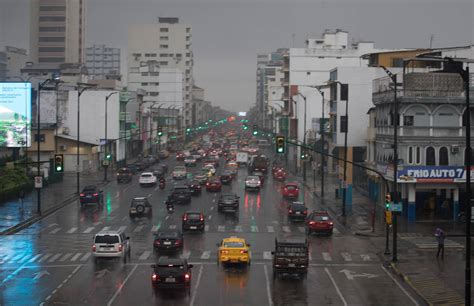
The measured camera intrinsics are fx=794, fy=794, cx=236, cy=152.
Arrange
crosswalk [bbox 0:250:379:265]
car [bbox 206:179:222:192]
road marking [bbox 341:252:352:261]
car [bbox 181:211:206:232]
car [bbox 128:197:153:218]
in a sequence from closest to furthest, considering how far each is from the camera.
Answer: crosswalk [bbox 0:250:379:265]
road marking [bbox 341:252:352:261]
car [bbox 181:211:206:232]
car [bbox 128:197:153:218]
car [bbox 206:179:222:192]

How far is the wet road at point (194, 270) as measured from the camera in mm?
30562

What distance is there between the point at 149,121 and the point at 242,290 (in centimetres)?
13293

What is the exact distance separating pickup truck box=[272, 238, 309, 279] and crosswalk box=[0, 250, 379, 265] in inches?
196

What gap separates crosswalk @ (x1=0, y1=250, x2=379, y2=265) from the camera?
39.8 m

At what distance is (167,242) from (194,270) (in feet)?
19.3

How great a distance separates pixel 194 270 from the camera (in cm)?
3703

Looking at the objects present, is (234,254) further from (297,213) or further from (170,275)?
(297,213)

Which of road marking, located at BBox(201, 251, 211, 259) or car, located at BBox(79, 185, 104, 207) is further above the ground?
car, located at BBox(79, 185, 104, 207)

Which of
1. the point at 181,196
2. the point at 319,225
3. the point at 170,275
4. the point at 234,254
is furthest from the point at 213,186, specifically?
the point at 170,275

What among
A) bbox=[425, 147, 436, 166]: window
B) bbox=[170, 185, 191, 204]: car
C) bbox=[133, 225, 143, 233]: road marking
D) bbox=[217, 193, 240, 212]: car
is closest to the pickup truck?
bbox=[133, 225, 143, 233]: road marking

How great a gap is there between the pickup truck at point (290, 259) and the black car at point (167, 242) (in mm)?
8871

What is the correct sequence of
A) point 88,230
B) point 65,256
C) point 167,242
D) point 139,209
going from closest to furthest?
point 65,256 → point 167,242 → point 88,230 → point 139,209

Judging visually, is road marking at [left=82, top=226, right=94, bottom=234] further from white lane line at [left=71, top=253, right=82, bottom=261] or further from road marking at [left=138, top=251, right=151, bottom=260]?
road marking at [left=138, top=251, right=151, bottom=260]

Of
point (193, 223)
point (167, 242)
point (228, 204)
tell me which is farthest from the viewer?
point (228, 204)
